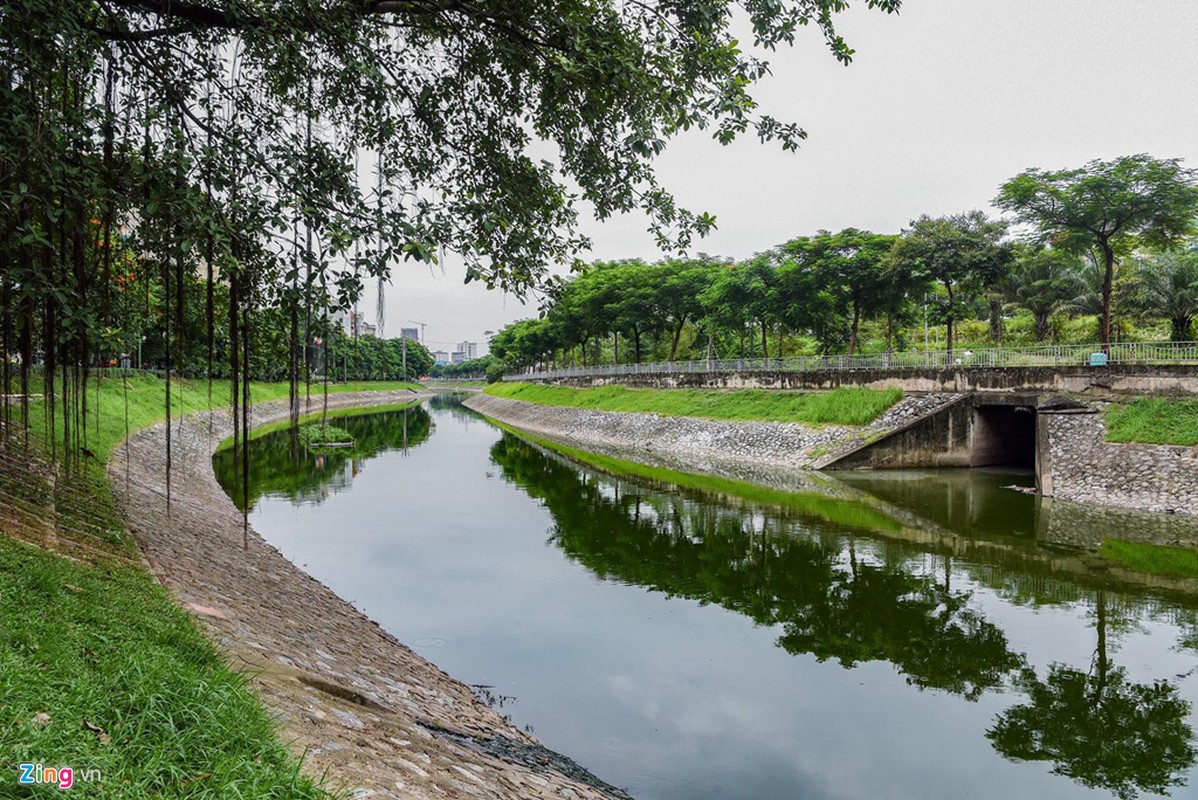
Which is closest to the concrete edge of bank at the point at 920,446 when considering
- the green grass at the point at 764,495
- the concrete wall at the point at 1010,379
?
the concrete wall at the point at 1010,379

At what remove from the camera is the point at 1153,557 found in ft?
39.4

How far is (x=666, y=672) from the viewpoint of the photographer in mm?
7918

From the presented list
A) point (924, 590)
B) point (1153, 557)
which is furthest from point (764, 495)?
point (1153, 557)

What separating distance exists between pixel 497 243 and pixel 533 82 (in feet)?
6.30

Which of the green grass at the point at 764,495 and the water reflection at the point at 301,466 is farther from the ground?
the water reflection at the point at 301,466

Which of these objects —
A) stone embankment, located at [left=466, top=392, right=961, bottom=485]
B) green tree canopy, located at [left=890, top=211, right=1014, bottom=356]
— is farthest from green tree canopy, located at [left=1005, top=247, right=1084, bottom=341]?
stone embankment, located at [left=466, top=392, right=961, bottom=485]

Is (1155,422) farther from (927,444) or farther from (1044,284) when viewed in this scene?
(1044,284)

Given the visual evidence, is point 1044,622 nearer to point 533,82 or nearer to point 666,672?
point 666,672

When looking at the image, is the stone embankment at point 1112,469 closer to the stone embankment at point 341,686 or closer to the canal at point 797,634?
the canal at point 797,634

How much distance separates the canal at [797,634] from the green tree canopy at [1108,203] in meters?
10.5

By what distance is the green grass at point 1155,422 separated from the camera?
16.0 metres

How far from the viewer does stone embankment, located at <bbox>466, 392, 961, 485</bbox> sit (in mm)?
23469

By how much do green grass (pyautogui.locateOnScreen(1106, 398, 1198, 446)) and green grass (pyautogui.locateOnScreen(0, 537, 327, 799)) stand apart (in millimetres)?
20169

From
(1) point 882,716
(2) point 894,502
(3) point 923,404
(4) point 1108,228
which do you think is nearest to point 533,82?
(1) point 882,716
